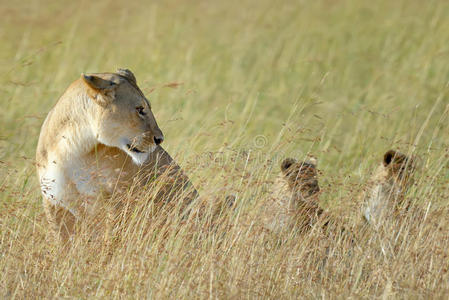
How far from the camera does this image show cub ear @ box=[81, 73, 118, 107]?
5.24 m

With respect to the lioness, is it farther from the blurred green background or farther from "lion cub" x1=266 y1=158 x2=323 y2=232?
the blurred green background

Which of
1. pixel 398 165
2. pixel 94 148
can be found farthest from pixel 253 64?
pixel 94 148

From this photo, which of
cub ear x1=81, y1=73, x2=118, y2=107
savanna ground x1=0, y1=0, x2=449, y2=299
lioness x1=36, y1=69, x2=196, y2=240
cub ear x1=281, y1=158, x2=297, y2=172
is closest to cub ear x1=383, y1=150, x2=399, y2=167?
savanna ground x1=0, y1=0, x2=449, y2=299

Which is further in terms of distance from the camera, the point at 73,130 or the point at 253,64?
the point at 253,64

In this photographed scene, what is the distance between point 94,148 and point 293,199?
1.51m

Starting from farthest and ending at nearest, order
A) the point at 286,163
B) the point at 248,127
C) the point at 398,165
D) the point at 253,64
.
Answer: the point at 253,64 < the point at 248,127 < the point at 398,165 < the point at 286,163

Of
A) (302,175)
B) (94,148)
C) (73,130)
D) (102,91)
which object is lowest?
(302,175)

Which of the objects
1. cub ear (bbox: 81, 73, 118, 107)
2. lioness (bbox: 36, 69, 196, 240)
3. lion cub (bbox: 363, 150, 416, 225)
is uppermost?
cub ear (bbox: 81, 73, 118, 107)

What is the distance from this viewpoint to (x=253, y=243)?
188 inches

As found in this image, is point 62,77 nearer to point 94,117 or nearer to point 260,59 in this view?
point 260,59

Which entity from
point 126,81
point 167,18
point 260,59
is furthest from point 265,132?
point 167,18

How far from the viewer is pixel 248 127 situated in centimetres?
957

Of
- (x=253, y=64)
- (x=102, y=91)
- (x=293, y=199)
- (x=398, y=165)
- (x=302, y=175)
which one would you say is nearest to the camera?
(x=102, y=91)

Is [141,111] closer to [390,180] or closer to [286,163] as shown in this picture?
[286,163]
